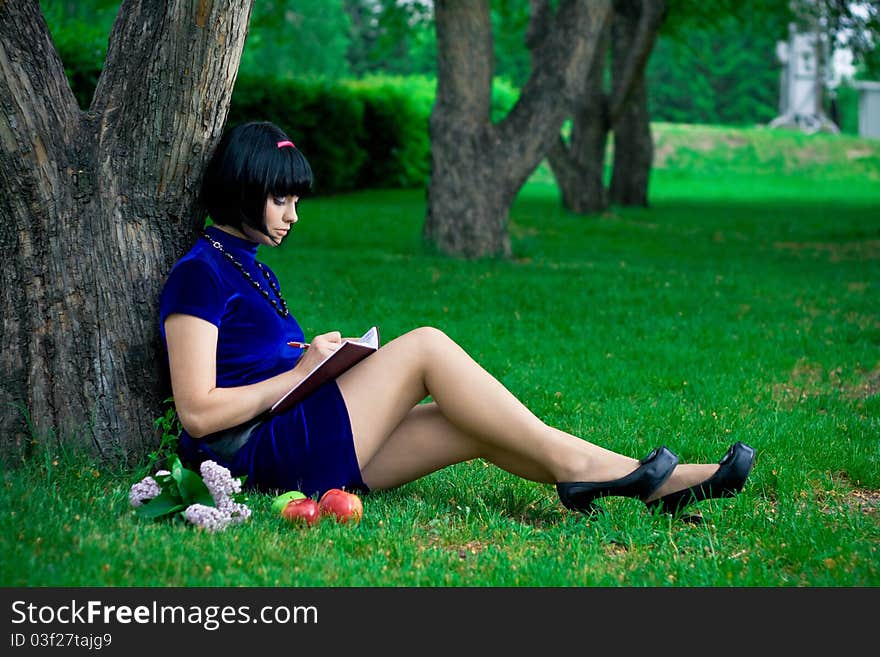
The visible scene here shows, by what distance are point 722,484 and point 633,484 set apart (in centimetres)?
32

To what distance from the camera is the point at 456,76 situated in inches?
507

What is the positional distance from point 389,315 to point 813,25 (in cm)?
1969

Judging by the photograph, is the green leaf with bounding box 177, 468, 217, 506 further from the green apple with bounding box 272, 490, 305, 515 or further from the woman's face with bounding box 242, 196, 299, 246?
the woman's face with bounding box 242, 196, 299, 246

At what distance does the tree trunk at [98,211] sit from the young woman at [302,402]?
0.35 metres

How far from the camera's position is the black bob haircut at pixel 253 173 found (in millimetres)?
4176

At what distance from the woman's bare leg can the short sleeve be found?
52 centimetres

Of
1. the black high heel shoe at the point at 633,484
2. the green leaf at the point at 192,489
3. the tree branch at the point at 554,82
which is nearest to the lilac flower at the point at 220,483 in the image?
the green leaf at the point at 192,489

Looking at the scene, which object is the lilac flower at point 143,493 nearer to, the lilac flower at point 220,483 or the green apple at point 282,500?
the lilac flower at point 220,483

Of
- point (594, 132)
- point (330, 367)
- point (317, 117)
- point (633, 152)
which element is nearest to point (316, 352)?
point (330, 367)

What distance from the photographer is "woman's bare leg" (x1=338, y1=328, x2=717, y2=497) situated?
418cm

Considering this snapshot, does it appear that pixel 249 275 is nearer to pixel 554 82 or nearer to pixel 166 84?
pixel 166 84
